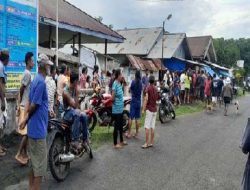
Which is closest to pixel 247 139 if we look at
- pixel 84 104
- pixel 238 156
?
pixel 238 156

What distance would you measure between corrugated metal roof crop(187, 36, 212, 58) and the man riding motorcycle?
118 feet

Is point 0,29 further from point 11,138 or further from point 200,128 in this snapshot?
point 200,128

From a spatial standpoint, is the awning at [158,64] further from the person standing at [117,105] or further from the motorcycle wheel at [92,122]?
the person standing at [117,105]

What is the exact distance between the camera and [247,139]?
14.9ft

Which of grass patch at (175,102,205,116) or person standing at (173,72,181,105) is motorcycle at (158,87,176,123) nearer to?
grass patch at (175,102,205,116)

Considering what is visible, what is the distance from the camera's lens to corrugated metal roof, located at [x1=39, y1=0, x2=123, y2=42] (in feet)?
45.7

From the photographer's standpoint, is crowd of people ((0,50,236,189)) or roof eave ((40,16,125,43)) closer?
crowd of people ((0,50,236,189))

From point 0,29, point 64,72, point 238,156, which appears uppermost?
point 0,29

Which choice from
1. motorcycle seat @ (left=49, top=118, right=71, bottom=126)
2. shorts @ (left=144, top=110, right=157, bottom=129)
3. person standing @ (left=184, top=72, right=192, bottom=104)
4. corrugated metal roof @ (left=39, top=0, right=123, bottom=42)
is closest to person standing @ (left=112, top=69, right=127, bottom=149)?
shorts @ (left=144, top=110, right=157, bottom=129)

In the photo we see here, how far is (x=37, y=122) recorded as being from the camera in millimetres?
5746

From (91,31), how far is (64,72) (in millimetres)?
6015

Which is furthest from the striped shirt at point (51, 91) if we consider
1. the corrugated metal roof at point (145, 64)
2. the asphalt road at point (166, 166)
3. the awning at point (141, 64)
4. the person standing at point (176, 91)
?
the awning at point (141, 64)

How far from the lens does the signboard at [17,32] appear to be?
949cm

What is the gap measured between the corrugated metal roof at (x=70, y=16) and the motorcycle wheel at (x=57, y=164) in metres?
6.61
